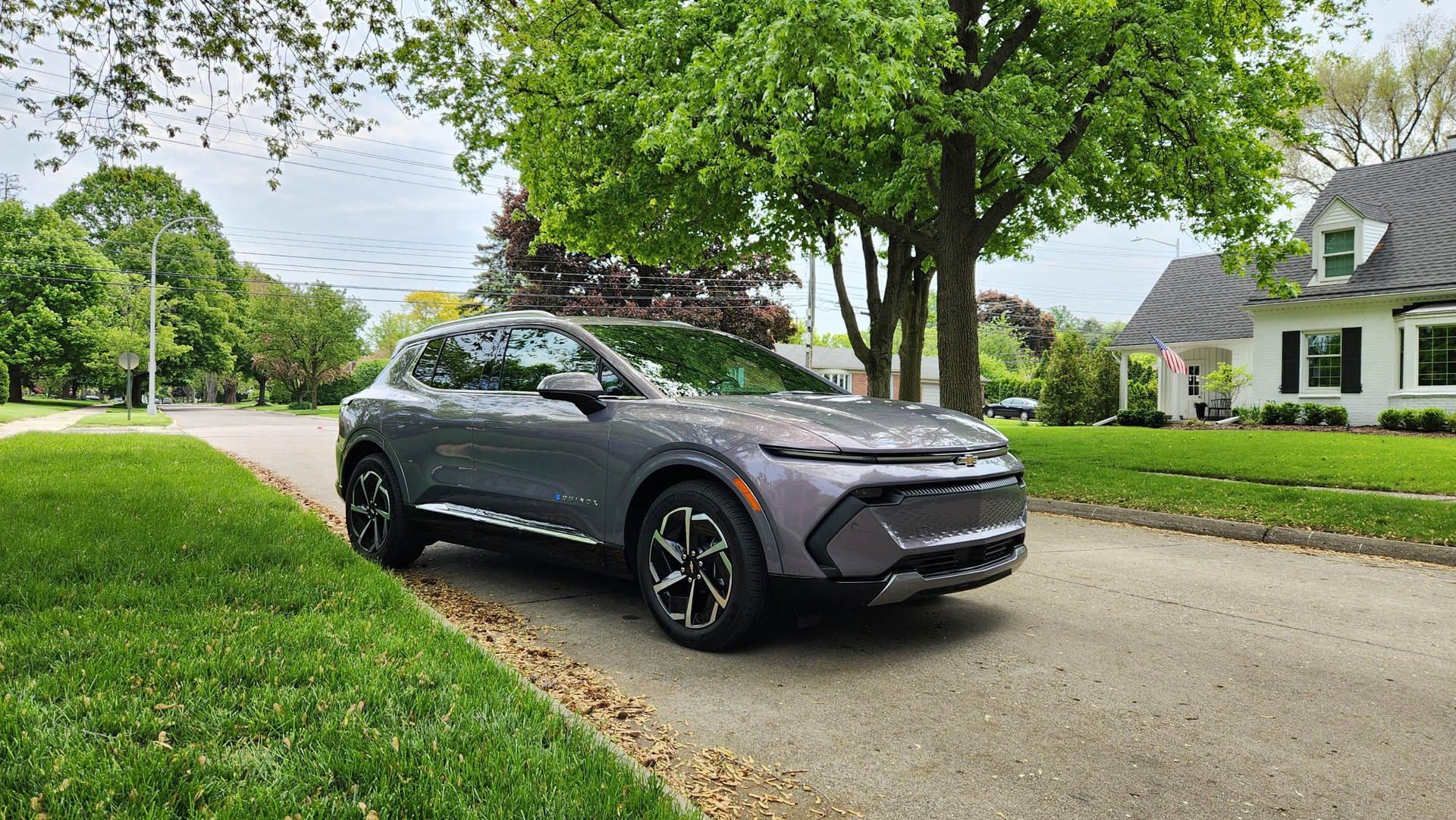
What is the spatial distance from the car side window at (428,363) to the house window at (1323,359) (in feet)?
82.2

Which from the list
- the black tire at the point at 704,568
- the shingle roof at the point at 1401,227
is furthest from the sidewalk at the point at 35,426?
the shingle roof at the point at 1401,227

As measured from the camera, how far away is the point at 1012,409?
48.2 meters

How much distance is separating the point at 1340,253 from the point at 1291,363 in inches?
125

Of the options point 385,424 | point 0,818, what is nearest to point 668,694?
point 0,818

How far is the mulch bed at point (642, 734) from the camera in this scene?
273 cm

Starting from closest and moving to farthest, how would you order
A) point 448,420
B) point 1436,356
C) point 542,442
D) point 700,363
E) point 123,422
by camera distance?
point 542,442 → point 700,363 → point 448,420 → point 1436,356 → point 123,422

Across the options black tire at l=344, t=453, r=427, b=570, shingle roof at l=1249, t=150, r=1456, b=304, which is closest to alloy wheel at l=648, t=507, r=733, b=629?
black tire at l=344, t=453, r=427, b=570

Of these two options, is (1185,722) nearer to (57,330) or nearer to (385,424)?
(385,424)

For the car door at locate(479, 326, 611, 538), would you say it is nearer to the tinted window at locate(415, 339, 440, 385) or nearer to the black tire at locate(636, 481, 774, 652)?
the black tire at locate(636, 481, 774, 652)

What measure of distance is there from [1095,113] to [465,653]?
10919mm

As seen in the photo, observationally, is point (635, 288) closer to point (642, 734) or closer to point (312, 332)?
point (312, 332)

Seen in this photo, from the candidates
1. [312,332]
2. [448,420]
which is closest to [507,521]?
[448,420]

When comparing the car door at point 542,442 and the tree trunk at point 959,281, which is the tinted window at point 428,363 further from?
the tree trunk at point 959,281

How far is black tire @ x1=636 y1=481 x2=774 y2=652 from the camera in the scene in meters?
3.97
